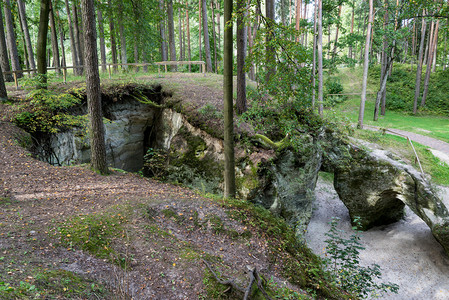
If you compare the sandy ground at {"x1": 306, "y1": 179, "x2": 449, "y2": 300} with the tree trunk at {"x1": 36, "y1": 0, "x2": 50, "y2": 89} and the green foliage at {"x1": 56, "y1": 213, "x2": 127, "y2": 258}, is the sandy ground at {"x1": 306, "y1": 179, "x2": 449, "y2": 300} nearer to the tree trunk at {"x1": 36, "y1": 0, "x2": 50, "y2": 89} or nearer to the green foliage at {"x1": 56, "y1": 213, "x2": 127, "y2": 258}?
the green foliage at {"x1": 56, "y1": 213, "x2": 127, "y2": 258}

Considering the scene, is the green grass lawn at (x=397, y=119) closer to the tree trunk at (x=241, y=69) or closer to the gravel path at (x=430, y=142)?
the gravel path at (x=430, y=142)

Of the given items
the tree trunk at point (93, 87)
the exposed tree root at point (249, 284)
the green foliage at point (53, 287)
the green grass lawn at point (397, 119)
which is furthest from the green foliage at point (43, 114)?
the green grass lawn at point (397, 119)

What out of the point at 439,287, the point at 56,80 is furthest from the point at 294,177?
the point at 56,80

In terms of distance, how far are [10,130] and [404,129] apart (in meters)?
24.8

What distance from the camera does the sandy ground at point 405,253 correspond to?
955 cm

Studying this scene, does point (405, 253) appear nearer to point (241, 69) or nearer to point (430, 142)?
point (430, 142)

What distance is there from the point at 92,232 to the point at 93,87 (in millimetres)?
4879

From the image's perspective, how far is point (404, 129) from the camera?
813 inches

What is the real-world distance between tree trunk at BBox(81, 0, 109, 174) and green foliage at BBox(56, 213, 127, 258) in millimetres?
3562

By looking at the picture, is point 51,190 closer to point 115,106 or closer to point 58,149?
point 58,149

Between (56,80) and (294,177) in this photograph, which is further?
(56,80)

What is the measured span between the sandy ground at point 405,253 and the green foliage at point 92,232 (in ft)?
28.7

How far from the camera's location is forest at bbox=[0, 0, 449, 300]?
4680 millimetres

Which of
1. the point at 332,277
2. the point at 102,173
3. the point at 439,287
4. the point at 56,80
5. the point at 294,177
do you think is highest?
the point at 56,80
